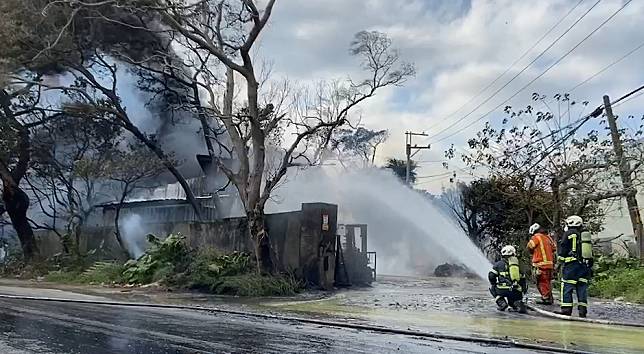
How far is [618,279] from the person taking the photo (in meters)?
18.0

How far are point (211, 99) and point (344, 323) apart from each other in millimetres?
13198

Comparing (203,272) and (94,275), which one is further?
(94,275)

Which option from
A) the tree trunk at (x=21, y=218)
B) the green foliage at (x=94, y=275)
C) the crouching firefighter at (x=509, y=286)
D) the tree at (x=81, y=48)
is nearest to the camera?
the crouching firefighter at (x=509, y=286)

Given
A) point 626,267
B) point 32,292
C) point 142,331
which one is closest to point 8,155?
point 32,292

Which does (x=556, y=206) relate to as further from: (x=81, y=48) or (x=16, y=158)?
(x=16, y=158)

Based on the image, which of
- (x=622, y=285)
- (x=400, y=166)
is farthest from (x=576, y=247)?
(x=400, y=166)

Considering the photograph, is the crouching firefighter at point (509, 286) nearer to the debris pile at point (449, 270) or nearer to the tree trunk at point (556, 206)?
the tree trunk at point (556, 206)

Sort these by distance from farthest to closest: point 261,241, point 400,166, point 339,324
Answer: point 400,166, point 261,241, point 339,324

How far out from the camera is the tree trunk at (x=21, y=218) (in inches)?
1118

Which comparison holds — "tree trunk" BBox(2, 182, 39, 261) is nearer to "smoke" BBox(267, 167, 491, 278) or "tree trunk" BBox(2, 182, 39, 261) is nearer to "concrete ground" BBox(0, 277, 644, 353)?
"smoke" BBox(267, 167, 491, 278)

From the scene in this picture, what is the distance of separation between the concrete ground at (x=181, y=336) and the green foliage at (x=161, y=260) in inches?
288

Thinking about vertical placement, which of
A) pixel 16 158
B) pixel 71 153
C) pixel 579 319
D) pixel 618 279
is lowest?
pixel 579 319

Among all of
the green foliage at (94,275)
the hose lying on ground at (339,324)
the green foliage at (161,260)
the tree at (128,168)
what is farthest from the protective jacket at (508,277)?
the tree at (128,168)

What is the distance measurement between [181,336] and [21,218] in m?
22.4
